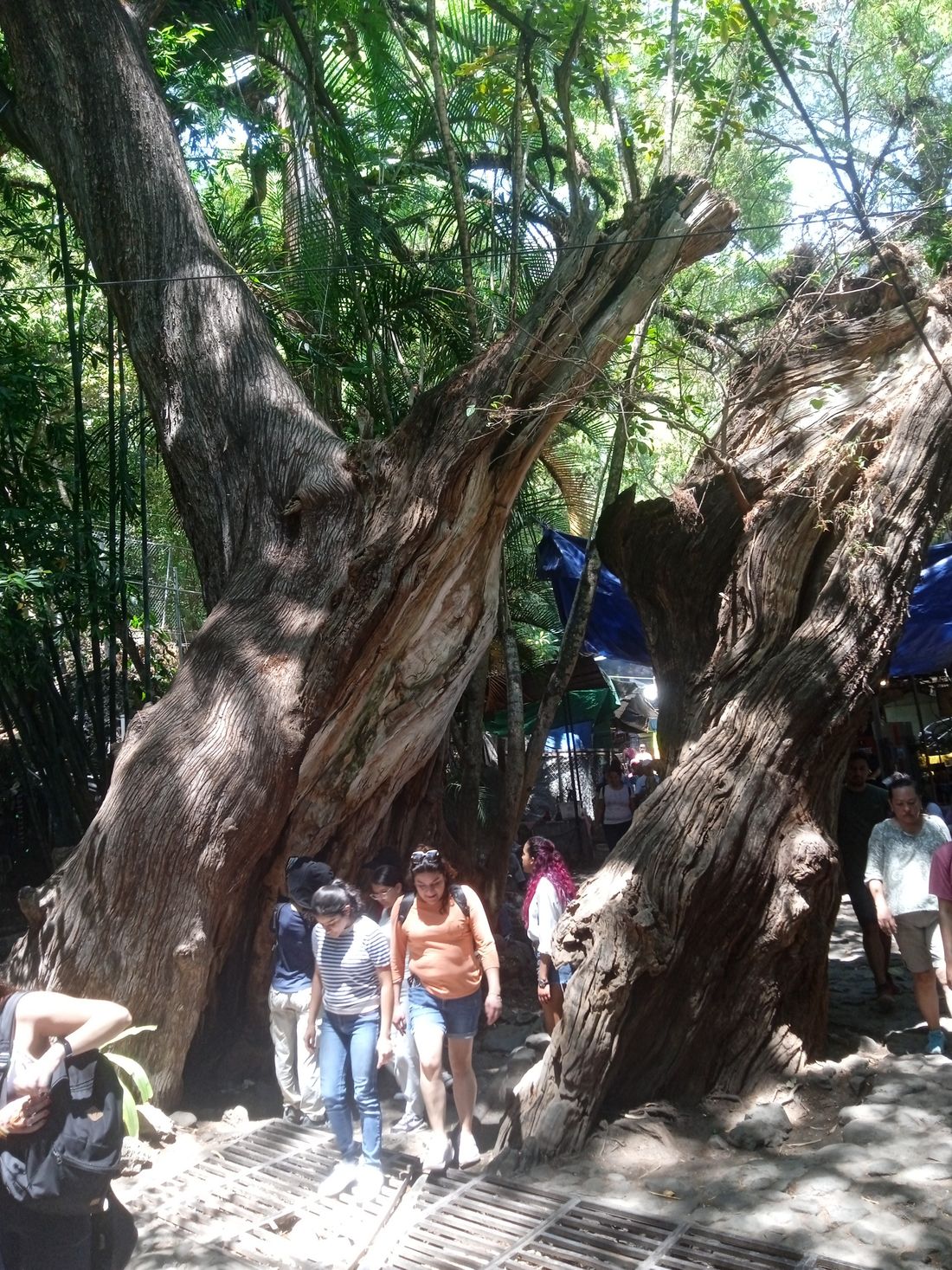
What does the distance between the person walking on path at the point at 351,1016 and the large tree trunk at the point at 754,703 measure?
2.36 ft

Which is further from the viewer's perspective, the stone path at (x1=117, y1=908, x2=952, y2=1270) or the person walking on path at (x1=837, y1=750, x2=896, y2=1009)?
the person walking on path at (x1=837, y1=750, x2=896, y2=1009)

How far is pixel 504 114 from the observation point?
8984mm

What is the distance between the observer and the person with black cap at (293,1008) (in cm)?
574

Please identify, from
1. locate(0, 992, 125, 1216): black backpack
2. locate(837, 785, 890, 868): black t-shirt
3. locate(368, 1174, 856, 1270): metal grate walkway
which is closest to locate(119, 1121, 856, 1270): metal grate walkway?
locate(368, 1174, 856, 1270): metal grate walkway

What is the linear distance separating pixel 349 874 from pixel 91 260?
4.51 meters

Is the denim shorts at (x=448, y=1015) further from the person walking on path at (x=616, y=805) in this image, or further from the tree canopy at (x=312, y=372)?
the person walking on path at (x=616, y=805)

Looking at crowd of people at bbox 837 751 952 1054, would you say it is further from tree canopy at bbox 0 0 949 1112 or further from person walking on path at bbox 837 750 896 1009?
tree canopy at bbox 0 0 949 1112

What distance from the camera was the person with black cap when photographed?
5738mm

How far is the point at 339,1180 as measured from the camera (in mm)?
4699

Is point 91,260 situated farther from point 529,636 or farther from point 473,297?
point 529,636

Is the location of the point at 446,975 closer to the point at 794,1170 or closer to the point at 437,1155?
the point at 437,1155

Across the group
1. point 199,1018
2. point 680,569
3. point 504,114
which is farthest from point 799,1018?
point 504,114

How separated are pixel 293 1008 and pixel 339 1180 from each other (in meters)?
1.19

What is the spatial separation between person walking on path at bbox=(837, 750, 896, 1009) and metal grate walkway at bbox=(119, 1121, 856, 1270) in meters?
3.05
